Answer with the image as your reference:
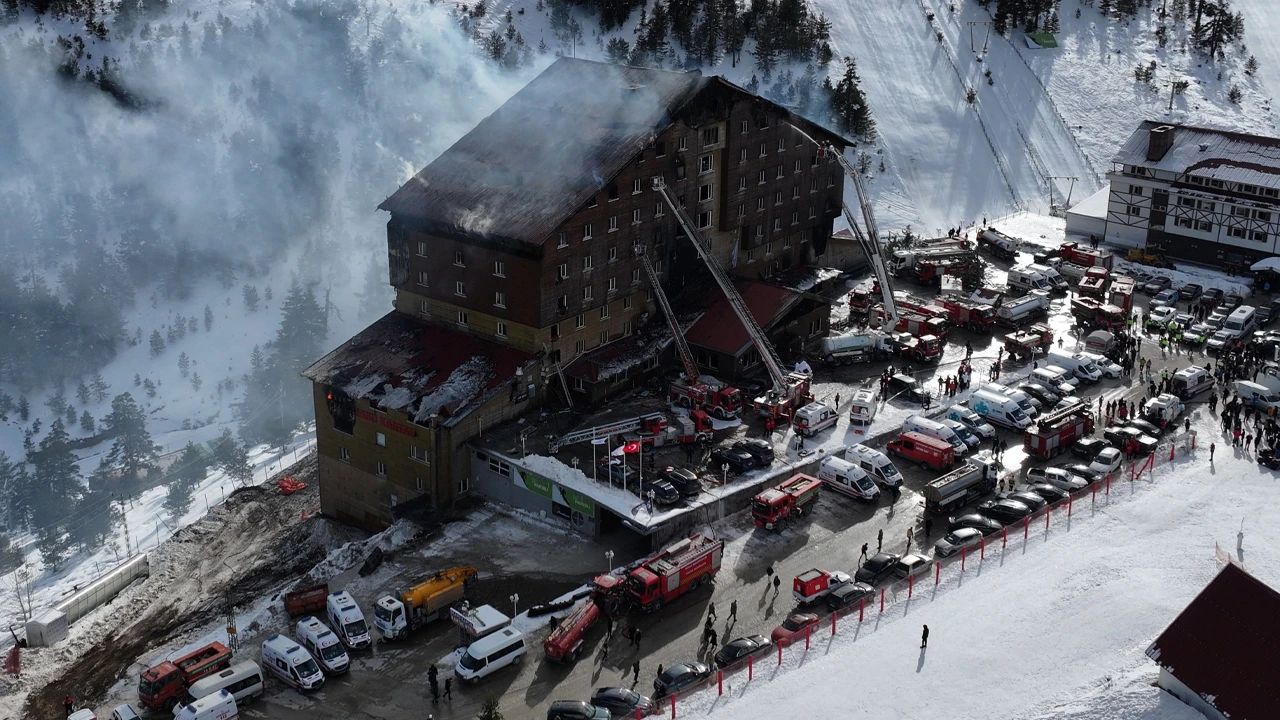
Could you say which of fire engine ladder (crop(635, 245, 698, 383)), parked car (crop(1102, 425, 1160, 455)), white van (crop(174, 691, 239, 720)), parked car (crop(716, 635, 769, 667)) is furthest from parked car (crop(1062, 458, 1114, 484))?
white van (crop(174, 691, 239, 720))

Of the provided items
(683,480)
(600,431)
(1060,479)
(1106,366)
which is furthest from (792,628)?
(1106,366)

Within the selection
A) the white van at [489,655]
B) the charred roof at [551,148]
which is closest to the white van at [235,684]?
the white van at [489,655]

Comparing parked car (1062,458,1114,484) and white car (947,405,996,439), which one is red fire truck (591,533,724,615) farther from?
white car (947,405,996,439)

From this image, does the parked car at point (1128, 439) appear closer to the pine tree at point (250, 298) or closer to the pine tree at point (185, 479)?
the pine tree at point (185, 479)

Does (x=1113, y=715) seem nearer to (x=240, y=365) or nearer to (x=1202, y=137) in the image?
(x=1202, y=137)

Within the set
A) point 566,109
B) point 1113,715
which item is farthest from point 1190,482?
point 566,109

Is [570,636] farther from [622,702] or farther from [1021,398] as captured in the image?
[1021,398]
